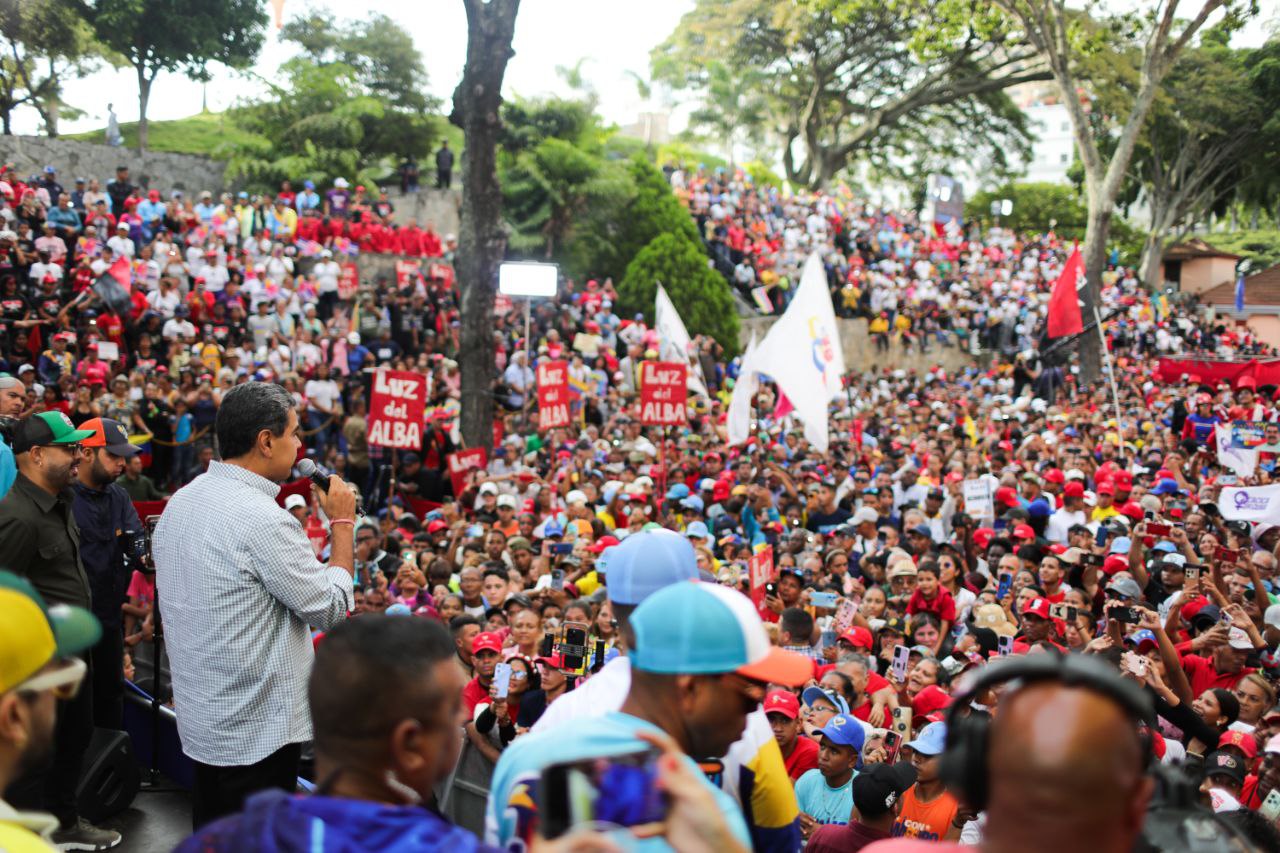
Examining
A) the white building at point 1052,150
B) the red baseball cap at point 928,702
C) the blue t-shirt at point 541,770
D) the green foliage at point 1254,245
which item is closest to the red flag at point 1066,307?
the red baseball cap at point 928,702

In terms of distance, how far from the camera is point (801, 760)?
5.18m

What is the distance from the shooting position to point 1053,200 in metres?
55.4

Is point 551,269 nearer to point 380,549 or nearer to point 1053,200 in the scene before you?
point 380,549

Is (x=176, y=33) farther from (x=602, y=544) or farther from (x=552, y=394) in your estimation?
(x=602, y=544)

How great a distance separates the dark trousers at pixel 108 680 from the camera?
16.9 ft

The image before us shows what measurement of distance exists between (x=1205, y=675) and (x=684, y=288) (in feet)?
62.4

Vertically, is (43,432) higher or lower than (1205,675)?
higher

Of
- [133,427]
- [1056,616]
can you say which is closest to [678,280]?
[133,427]

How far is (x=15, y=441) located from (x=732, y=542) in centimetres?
608

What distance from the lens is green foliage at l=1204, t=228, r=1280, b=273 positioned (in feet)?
183

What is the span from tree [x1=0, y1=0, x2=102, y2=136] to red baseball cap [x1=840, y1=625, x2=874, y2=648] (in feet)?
81.1

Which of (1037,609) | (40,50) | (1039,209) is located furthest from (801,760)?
(1039,209)

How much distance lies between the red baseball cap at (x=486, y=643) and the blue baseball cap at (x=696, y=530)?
4.00 meters

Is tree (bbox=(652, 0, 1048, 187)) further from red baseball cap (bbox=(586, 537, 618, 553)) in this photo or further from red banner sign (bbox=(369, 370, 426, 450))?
red baseball cap (bbox=(586, 537, 618, 553))
